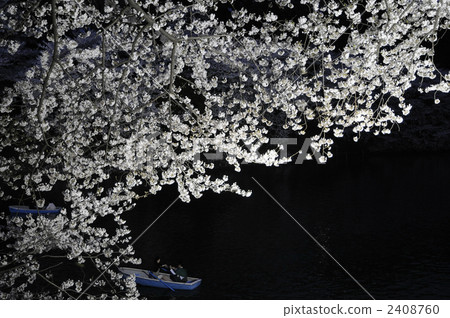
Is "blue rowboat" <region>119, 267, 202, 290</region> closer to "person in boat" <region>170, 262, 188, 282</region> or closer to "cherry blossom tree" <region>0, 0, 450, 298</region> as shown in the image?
"person in boat" <region>170, 262, 188, 282</region>

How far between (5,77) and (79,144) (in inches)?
435

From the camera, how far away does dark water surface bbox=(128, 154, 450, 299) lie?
40.8 feet

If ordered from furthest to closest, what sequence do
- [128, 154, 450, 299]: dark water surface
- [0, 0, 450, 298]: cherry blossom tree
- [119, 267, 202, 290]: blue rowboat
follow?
[128, 154, 450, 299]: dark water surface
[119, 267, 202, 290]: blue rowboat
[0, 0, 450, 298]: cherry blossom tree

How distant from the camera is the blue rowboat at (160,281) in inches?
483

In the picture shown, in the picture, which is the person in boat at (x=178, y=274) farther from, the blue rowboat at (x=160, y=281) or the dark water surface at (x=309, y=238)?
the dark water surface at (x=309, y=238)

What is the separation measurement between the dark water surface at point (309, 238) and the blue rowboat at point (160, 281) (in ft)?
0.71

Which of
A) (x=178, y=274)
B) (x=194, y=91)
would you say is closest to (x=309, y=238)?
(x=178, y=274)

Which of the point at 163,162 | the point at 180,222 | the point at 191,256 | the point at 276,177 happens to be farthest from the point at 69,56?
the point at 276,177

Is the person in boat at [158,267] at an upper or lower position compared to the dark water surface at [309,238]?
lower

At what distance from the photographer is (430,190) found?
78.3ft

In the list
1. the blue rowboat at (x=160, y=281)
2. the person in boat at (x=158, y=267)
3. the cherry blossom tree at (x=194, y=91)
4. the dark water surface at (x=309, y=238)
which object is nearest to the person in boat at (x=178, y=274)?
the blue rowboat at (x=160, y=281)

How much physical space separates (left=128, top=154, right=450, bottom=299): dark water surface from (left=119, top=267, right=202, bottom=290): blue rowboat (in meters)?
0.22

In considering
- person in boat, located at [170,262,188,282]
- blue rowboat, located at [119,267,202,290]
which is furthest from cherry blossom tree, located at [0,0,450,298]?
blue rowboat, located at [119,267,202,290]
